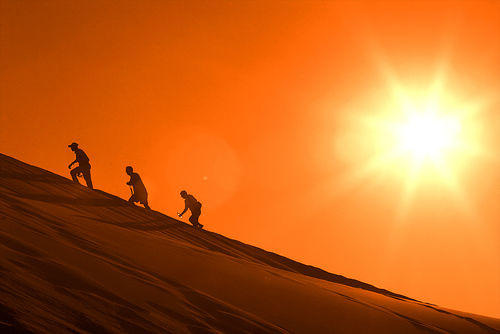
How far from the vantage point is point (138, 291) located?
4.68 metres

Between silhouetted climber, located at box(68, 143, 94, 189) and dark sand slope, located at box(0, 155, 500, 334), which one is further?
silhouetted climber, located at box(68, 143, 94, 189)

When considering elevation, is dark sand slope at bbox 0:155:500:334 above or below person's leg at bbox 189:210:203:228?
below

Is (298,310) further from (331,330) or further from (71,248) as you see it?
(71,248)

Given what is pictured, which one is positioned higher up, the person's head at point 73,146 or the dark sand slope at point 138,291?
the person's head at point 73,146

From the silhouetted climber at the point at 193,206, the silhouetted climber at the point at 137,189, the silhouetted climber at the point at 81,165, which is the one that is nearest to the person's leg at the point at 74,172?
the silhouetted climber at the point at 81,165

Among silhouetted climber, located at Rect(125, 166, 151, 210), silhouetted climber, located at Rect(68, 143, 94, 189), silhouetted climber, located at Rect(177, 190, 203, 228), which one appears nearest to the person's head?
silhouetted climber, located at Rect(68, 143, 94, 189)

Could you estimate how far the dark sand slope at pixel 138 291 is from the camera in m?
3.64

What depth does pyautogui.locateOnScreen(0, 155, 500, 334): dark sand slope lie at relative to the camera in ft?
11.9

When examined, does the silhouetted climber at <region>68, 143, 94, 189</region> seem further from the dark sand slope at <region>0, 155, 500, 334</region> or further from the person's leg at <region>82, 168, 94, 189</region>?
the dark sand slope at <region>0, 155, 500, 334</region>

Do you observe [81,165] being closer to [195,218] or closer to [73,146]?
[73,146]

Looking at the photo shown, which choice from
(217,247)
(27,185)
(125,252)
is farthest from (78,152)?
(125,252)

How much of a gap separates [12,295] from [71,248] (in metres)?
2.12

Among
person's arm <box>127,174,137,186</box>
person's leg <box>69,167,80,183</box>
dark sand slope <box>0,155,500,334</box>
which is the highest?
person's arm <box>127,174,137,186</box>

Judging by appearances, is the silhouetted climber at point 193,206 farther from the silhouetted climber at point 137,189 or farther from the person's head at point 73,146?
the person's head at point 73,146
